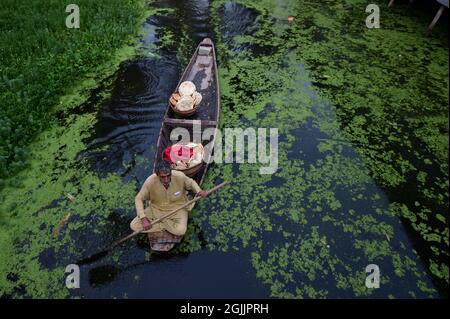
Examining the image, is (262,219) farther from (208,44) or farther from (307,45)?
(307,45)

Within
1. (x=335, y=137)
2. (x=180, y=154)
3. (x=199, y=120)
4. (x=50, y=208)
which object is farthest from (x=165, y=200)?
(x=335, y=137)

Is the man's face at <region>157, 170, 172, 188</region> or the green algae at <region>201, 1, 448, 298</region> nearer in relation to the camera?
the man's face at <region>157, 170, 172, 188</region>

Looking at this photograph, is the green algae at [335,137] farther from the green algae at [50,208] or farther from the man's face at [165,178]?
the green algae at [50,208]

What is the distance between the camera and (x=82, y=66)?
8.72 m

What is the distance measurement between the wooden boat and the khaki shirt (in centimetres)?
39

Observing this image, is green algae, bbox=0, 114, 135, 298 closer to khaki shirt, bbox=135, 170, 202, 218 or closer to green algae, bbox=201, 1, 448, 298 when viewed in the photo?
khaki shirt, bbox=135, 170, 202, 218

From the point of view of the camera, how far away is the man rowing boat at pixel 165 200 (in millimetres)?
4668

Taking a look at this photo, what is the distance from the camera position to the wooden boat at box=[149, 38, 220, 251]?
4.88 meters

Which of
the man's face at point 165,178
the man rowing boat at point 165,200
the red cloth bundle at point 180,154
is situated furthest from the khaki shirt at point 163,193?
the red cloth bundle at point 180,154

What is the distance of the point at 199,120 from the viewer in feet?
21.8

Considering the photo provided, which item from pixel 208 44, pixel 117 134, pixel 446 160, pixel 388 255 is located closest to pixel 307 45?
pixel 208 44

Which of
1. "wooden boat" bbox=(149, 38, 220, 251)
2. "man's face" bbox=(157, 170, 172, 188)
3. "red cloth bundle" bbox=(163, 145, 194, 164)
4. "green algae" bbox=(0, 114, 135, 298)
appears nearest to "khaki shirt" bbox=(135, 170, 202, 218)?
"man's face" bbox=(157, 170, 172, 188)

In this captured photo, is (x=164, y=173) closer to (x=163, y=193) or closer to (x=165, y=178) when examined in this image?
(x=165, y=178)
